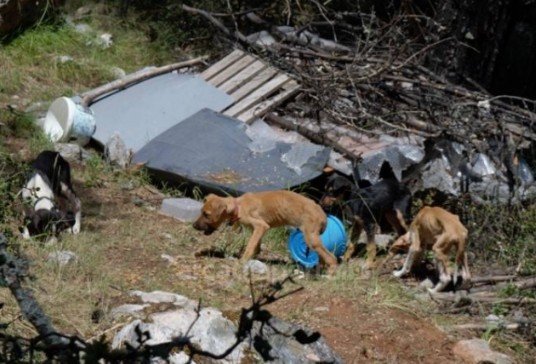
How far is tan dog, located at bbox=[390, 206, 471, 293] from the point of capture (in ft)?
24.9

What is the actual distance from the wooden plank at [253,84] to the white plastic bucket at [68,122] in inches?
64.7

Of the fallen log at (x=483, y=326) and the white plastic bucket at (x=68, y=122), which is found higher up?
the fallen log at (x=483, y=326)

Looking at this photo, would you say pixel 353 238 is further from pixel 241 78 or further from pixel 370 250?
pixel 241 78

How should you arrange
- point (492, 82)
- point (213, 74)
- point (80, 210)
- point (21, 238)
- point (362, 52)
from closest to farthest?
1. point (21, 238)
2. point (80, 210)
3. point (362, 52)
4. point (213, 74)
5. point (492, 82)

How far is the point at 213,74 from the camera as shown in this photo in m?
11.8

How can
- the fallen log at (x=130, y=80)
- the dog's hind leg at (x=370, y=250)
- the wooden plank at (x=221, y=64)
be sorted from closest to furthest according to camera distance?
1. the dog's hind leg at (x=370, y=250)
2. the fallen log at (x=130, y=80)
3. the wooden plank at (x=221, y=64)

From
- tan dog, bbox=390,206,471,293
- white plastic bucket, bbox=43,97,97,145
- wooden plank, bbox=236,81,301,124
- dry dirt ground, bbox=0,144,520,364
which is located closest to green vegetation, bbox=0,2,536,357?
dry dirt ground, bbox=0,144,520,364

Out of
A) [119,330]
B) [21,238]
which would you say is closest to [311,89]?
[21,238]

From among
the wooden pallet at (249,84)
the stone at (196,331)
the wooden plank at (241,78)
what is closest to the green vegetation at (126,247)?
the stone at (196,331)

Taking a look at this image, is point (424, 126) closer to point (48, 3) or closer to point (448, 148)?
point (448, 148)

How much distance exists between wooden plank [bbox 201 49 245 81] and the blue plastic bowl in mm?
3600

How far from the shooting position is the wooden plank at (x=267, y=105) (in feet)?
35.3

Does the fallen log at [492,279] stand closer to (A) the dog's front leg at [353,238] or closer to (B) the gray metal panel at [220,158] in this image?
(A) the dog's front leg at [353,238]

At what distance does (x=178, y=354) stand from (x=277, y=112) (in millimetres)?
→ 5767
